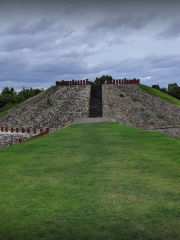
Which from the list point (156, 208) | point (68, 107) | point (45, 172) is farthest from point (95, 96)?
point (156, 208)

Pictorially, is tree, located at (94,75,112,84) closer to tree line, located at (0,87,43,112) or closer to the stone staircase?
tree line, located at (0,87,43,112)

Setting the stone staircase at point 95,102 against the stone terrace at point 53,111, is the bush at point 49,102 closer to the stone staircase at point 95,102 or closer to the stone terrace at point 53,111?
the stone terrace at point 53,111

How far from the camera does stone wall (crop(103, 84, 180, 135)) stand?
111ft

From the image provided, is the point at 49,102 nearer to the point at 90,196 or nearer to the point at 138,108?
the point at 138,108

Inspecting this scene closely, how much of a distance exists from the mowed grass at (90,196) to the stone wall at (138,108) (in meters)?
21.1

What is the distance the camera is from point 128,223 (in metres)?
5.77

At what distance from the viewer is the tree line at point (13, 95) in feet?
225

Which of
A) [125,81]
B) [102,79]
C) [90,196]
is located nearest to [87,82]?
[125,81]

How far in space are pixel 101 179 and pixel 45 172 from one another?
2044 millimetres

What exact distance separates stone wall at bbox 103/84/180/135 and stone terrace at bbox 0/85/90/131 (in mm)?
3100

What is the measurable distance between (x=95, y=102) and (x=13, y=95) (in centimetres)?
3571

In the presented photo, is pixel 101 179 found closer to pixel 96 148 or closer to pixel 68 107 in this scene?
pixel 96 148

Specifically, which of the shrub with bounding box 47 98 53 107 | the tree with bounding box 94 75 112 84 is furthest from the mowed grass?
the tree with bounding box 94 75 112 84

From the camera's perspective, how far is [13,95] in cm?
6938
